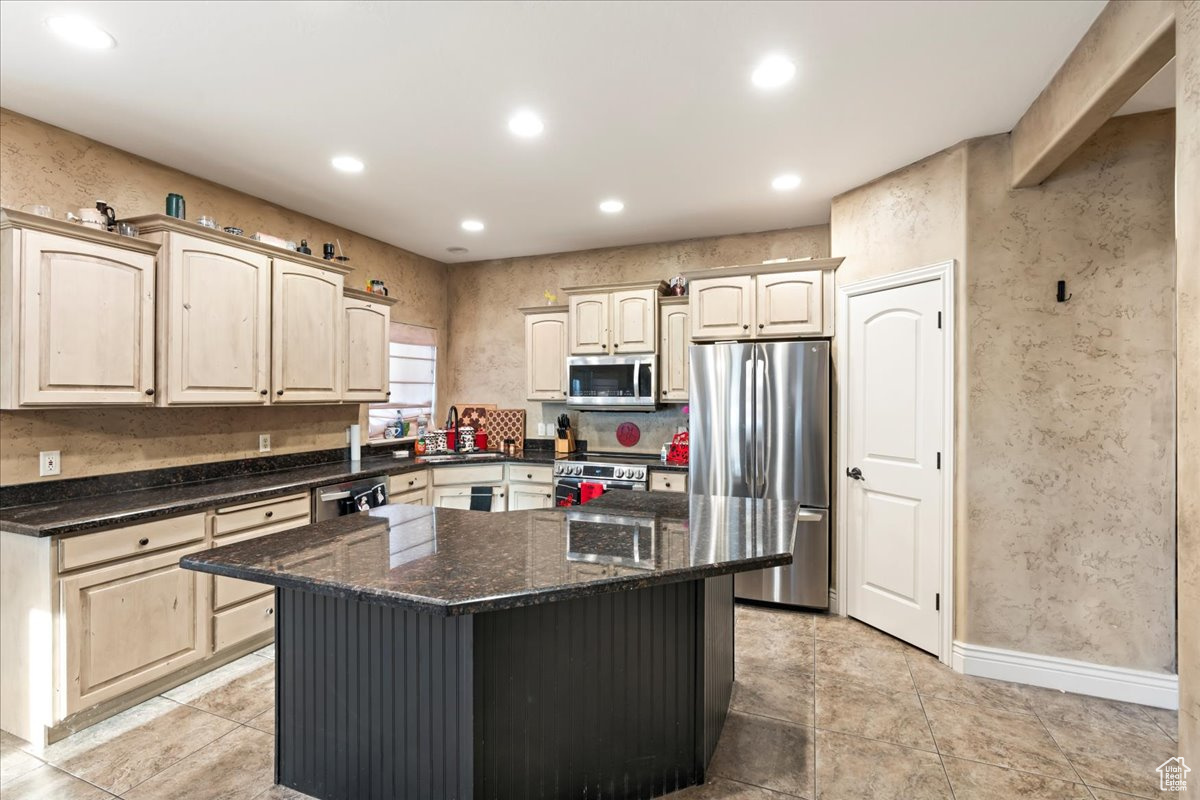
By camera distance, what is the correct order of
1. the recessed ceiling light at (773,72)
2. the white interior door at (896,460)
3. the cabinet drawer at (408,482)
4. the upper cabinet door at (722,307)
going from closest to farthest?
the recessed ceiling light at (773,72)
the white interior door at (896,460)
the upper cabinet door at (722,307)
the cabinet drawer at (408,482)

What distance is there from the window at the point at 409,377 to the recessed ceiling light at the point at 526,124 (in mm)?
2620

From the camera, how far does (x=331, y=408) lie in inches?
165

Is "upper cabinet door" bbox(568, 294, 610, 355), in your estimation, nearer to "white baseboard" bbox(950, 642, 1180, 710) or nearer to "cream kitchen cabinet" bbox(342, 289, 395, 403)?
"cream kitchen cabinet" bbox(342, 289, 395, 403)

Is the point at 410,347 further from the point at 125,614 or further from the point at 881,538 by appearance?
the point at 881,538

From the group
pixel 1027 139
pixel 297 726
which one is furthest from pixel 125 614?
pixel 1027 139

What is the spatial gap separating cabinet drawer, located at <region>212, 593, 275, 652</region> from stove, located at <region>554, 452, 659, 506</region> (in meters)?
2.08

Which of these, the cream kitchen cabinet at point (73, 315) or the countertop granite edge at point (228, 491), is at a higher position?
the cream kitchen cabinet at point (73, 315)

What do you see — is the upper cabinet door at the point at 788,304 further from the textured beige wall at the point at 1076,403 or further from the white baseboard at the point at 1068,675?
the white baseboard at the point at 1068,675

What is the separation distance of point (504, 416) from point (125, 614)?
321 centimetres

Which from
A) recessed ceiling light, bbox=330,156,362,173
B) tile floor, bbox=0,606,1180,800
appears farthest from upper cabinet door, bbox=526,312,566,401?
tile floor, bbox=0,606,1180,800

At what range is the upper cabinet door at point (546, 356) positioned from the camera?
478cm

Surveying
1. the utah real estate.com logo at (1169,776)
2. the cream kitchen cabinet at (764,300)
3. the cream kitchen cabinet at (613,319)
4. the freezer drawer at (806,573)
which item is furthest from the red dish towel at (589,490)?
the utah real estate.com logo at (1169,776)

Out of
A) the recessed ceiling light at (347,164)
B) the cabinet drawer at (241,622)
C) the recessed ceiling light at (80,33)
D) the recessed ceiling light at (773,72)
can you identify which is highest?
the recessed ceiling light at (347,164)

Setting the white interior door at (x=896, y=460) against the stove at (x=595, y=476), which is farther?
the stove at (x=595, y=476)
